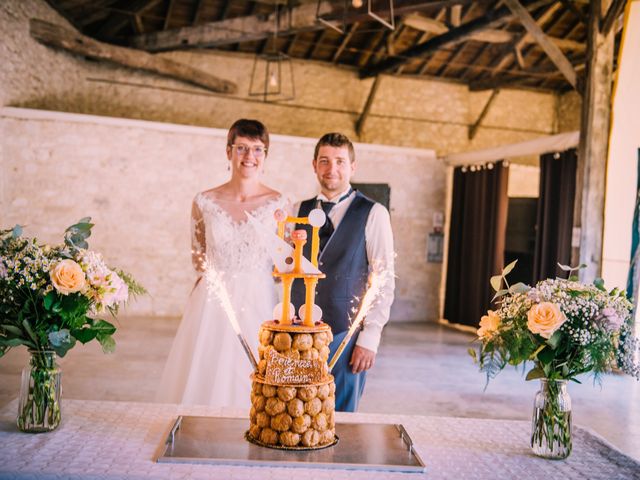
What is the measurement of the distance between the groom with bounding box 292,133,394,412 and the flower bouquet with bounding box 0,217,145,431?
0.96m

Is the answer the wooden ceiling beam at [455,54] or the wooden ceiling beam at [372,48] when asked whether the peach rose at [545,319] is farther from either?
the wooden ceiling beam at [372,48]

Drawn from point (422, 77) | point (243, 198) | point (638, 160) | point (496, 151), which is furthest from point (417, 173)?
point (243, 198)

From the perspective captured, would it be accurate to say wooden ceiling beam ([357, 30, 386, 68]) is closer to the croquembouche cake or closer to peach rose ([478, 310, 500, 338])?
peach rose ([478, 310, 500, 338])

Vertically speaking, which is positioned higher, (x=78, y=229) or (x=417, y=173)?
(x=417, y=173)

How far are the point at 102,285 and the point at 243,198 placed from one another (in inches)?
55.1

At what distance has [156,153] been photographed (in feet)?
28.6

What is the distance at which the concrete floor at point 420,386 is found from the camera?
479 centimetres

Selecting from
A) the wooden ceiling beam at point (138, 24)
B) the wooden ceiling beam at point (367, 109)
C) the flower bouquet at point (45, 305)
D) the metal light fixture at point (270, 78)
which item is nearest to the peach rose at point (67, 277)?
the flower bouquet at point (45, 305)

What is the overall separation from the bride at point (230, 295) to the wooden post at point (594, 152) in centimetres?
436

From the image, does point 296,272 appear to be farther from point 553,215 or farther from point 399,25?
point 399,25

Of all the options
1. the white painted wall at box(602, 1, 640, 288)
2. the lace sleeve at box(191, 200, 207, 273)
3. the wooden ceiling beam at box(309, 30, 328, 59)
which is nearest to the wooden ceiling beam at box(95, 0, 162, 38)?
the wooden ceiling beam at box(309, 30, 328, 59)

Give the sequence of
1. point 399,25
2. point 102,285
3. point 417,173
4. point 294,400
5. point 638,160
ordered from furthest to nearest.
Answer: point 399,25 < point 417,173 < point 638,160 < point 102,285 < point 294,400

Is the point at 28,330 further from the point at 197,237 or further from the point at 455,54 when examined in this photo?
the point at 455,54

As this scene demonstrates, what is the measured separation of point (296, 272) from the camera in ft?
5.51
